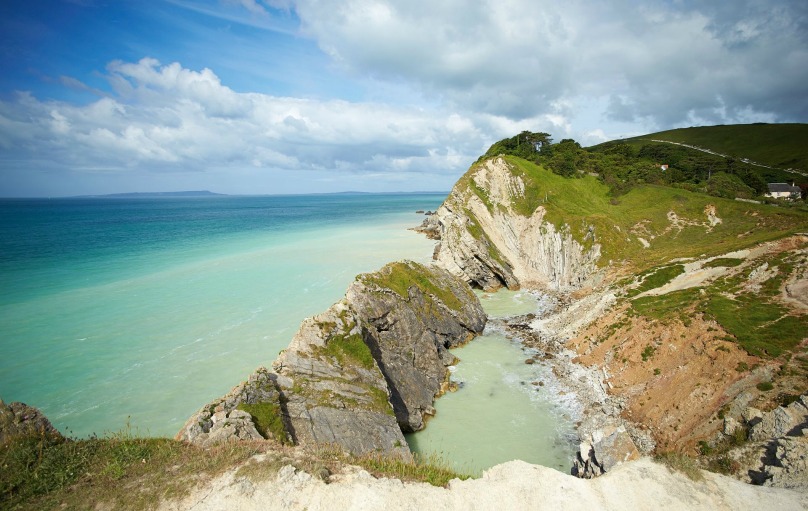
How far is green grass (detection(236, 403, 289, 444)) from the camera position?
45.5ft

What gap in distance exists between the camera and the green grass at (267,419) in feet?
45.5

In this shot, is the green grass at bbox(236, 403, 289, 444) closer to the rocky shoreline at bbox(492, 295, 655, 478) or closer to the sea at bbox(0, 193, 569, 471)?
the sea at bbox(0, 193, 569, 471)

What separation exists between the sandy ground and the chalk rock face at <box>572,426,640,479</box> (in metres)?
5.40

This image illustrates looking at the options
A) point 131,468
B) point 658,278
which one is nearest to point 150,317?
point 131,468

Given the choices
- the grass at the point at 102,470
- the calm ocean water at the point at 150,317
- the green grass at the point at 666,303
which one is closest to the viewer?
the grass at the point at 102,470

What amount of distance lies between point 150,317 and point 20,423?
32765 millimetres

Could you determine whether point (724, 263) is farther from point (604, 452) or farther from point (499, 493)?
point (499, 493)

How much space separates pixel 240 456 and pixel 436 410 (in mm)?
14482

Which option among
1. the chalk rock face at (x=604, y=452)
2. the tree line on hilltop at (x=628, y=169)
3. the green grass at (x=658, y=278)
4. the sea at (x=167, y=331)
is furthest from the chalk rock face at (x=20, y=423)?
the tree line on hilltop at (x=628, y=169)

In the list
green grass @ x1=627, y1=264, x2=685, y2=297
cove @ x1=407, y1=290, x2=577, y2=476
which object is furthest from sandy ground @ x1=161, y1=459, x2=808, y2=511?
green grass @ x1=627, y1=264, x2=685, y2=297

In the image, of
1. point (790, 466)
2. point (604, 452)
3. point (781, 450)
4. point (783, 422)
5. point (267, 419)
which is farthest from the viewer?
point (604, 452)

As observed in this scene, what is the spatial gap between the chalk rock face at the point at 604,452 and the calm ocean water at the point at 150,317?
20.8 meters

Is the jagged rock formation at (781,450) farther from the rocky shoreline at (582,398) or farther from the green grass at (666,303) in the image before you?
the green grass at (666,303)

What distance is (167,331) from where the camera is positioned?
3516cm
